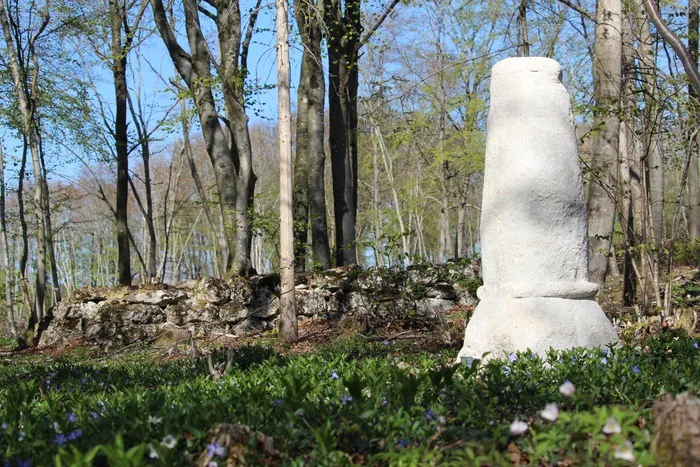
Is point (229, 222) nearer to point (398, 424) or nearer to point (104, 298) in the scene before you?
point (104, 298)

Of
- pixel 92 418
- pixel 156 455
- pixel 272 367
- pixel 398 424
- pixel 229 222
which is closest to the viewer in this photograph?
pixel 156 455

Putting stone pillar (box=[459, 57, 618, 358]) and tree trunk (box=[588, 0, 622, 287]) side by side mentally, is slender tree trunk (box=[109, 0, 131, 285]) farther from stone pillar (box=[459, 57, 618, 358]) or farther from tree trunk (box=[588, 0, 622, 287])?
stone pillar (box=[459, 57, 618, 358])

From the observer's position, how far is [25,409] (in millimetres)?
3291

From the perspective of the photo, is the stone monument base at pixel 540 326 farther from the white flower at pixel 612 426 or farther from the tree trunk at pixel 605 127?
the tree trunk at pixel 605 127

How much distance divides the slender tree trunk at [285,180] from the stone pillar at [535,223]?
4.91 metres

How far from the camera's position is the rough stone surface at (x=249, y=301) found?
11398mm

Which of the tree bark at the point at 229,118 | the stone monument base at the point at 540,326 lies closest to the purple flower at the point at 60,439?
the stone monument base at the point at 540,326

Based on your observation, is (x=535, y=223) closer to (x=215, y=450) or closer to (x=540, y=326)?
(x=540, y=326)

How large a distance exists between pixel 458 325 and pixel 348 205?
4403 mm

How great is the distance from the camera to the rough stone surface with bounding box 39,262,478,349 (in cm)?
1140

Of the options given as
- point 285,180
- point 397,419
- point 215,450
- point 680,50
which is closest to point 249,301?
point 285,180

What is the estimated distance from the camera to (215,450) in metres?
2.18

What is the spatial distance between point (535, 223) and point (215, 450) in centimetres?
337

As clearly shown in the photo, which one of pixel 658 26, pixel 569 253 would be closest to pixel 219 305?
pixel 569 253
